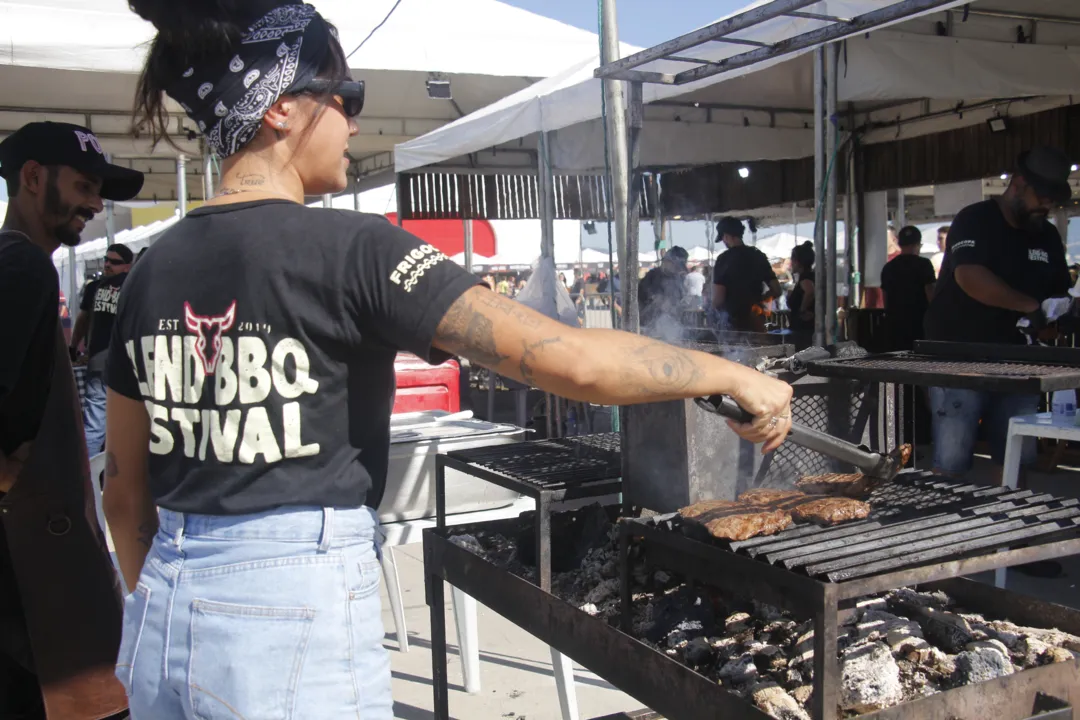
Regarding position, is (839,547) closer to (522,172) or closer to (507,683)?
(507,683)

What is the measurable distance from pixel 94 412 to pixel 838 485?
15.0ft

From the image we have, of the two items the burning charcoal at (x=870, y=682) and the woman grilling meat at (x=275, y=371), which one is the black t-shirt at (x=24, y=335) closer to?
the woman grilling meat at (x=275, y=371)

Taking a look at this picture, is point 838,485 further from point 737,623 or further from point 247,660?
point 247,660

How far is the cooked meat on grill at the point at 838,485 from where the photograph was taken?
2250 millimetres

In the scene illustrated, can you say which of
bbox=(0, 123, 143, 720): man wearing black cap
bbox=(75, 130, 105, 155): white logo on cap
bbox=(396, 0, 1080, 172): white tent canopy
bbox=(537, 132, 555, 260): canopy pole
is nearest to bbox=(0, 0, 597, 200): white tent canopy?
bbox=(396, 0, 1080, 172): white tent canopy

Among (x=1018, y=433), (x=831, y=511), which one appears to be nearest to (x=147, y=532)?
(x=831, y=511)

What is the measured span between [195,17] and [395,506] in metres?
2.53

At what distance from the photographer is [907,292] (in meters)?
7.65

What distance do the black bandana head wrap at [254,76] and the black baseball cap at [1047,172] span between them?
151 inches

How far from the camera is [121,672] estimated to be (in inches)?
55.1

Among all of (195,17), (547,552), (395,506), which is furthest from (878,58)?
(195,17)

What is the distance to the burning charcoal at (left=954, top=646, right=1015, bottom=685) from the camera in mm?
1867

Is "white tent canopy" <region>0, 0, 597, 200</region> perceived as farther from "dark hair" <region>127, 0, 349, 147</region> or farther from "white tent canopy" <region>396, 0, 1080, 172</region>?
"dark hair" <region>127, 0, 349, 147</region>

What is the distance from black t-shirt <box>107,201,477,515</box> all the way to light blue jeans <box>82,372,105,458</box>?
14.2 ft
